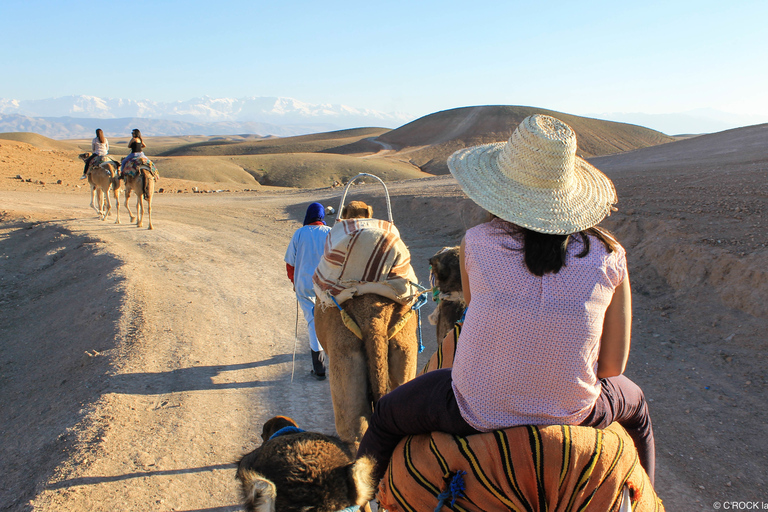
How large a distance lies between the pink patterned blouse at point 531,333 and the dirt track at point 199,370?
254 centimetres

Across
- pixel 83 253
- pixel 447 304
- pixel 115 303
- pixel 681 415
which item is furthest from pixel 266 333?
pixel 83 253

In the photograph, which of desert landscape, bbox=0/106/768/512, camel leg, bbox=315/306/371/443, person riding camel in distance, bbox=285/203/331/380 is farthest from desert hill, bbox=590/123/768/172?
Answer: camel leg, bbox=315/306/371/443

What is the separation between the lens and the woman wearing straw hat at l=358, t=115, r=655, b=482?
5.87 ft

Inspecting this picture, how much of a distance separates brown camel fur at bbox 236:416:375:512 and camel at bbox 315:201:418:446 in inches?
40.1

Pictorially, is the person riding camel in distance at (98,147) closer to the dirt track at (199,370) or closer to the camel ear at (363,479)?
the dirt track at (199,370)

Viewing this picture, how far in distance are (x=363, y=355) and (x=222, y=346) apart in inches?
149

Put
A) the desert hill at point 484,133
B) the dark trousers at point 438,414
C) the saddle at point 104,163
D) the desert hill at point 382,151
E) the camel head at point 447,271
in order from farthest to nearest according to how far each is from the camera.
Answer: the desert hill at point 484,133 → the desert hill at point 382,151 → the saddle at point 104,163 → the camel head at point 447,271 → the dark trousers at point 438,414

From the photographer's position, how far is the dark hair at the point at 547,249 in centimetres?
179

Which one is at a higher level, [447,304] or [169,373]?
[447,304]

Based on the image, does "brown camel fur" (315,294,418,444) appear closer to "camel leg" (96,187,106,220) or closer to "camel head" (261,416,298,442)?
"camel head" (261,416,298,442)

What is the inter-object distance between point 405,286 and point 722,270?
546cm

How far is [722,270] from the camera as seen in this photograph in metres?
6.65

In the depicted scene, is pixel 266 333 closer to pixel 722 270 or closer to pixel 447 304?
pixel 447 304

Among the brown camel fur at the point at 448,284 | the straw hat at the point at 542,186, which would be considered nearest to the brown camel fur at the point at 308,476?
the straw hat at the point at 542,186
